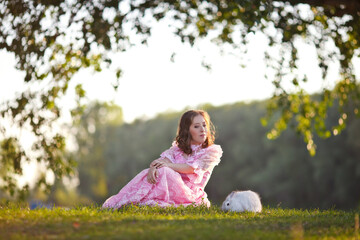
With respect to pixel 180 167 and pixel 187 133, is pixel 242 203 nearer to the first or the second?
pixel 180 167

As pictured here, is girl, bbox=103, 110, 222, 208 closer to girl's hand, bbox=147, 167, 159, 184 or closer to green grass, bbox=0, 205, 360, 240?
girl's hand, bbox=147, 167, 159, 184

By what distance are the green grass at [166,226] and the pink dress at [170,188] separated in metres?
0.74

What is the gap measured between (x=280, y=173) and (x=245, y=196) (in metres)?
25.4

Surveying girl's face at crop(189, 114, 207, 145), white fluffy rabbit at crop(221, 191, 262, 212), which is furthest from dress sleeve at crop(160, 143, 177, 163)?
white fluffy rabbit at crop(221, 191, 262, 212)

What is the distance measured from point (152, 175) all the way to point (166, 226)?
87.0 inches

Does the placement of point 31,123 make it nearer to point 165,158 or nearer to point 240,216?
point 165,158

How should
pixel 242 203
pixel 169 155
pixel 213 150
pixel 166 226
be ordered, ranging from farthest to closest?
pixel 169 155
pixel 213 150
pixel 242 203
pixel 166 226

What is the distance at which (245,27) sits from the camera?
9.52 meters

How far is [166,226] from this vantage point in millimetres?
5375

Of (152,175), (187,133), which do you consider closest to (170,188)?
→ (152,175)

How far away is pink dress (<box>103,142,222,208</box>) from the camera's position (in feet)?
24.9

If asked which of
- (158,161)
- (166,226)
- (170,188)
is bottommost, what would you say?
(166,226)

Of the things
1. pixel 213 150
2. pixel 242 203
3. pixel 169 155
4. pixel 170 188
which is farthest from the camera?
pixel 169 155

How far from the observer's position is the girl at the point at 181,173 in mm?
7609
